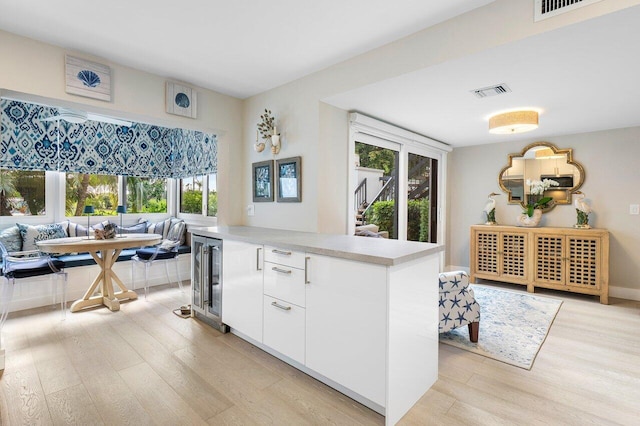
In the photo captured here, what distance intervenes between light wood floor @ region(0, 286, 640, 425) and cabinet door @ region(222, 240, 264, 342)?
18cm

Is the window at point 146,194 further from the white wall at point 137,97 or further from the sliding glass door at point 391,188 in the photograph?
the sliding glass door at point 391,188

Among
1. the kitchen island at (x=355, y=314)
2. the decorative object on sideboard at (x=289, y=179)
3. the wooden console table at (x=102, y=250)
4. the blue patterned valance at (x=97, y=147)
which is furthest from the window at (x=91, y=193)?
the kitchen island at (x=355, y=314)

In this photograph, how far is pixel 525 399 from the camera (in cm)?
195

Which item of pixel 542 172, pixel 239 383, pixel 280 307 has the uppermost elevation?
pixel 542 172

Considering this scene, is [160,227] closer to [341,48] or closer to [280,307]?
[280,307]

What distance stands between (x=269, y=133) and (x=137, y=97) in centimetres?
128

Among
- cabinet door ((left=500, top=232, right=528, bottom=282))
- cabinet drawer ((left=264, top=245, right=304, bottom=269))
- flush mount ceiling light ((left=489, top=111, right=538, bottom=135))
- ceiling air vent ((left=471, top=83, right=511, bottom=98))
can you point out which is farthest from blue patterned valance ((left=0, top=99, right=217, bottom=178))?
cabinet door ((left=500, top=232, right=528, bottom=282))

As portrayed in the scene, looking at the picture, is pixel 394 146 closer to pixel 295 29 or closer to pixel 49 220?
pixel 295 29

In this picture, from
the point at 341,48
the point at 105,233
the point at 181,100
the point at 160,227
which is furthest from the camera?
the point at 160,227

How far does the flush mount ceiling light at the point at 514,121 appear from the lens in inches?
129

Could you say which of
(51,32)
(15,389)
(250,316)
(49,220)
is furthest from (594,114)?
(49,220)

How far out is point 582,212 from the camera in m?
4.14

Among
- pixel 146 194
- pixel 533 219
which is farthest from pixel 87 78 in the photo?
pixel 533 219

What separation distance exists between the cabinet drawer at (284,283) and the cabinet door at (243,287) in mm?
103
